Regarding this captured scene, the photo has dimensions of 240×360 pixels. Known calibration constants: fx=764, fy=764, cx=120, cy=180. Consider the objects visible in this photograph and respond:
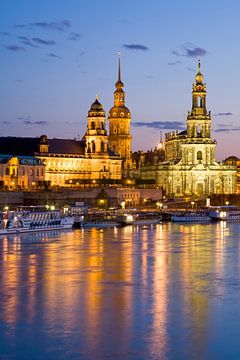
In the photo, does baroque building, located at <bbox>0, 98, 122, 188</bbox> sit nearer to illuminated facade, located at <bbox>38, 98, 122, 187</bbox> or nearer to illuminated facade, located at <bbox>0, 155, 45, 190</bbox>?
illuminated facade, located at <bbox>38, 98, 122, 187</bbox>

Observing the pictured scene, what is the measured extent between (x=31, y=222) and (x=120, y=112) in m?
61.8

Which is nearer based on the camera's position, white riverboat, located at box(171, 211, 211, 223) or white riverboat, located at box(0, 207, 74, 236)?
white riverboat, located at box(0, 207, 74, 236)

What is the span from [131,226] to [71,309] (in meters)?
43.7

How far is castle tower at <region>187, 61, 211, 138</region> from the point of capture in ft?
372

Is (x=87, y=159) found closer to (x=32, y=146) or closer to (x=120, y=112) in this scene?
(x=32, y=146)

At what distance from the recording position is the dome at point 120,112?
406 feet

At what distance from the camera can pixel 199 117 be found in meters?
113

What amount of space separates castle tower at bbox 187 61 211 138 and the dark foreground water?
62.5 metres

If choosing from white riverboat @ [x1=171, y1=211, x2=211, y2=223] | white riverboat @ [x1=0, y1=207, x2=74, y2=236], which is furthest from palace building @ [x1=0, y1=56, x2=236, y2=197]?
white riverboat @ [x1=0, y1=207, x2=74, y2=236]

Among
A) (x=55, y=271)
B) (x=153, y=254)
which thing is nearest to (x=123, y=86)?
(x=153, y=254)

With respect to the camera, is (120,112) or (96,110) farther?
(120,112)

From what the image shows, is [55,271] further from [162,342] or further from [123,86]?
[123,86]

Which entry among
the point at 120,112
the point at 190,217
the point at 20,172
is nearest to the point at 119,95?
the point at 120,112

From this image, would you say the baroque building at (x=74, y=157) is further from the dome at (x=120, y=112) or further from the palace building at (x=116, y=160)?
the dome at (x=120, y=112)
